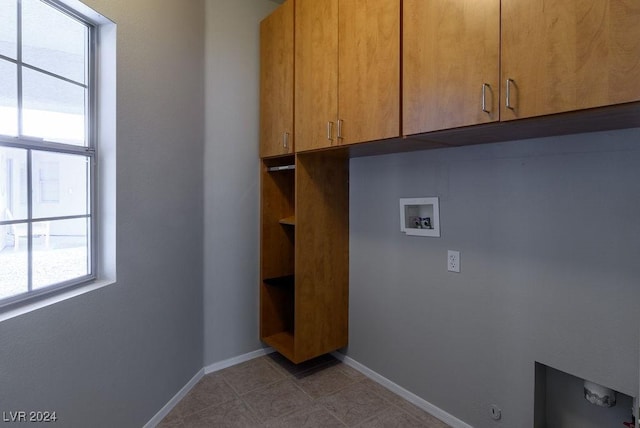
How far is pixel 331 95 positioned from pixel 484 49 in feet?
3.06

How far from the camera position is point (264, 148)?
276 centimetres

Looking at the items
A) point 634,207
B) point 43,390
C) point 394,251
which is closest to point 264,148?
point 394,251

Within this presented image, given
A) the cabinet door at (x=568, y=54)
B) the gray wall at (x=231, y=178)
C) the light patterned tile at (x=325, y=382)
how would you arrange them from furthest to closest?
the gray wall at (x=231, y=178) < the light patterned tile at (x=325, y=382) < the cabinet door at (x=568, y=54)

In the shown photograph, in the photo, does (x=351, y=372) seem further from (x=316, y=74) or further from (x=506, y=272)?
(x=316, y=74)

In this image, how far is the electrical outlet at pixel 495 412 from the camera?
1.82 meters

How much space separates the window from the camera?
139 centimetres

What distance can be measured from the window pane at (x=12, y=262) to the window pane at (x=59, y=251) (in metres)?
0.05

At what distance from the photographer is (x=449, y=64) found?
1453 mm

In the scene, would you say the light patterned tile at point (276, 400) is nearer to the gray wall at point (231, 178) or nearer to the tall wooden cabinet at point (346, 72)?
the gray wall at point (231, 178)

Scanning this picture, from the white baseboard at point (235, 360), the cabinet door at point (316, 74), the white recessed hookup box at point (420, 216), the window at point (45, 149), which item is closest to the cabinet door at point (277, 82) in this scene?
the cabinet door at point (316, 74)

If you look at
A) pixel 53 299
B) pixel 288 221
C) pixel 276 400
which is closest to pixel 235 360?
pixel 276 400

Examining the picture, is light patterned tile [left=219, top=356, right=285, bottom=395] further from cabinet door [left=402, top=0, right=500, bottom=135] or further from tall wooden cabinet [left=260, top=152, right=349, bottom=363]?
cabinet door [left=402, top=0, right=500, bottom=135]

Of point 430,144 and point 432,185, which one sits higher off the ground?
point 430,144

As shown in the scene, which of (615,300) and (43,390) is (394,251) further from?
(43,390)
